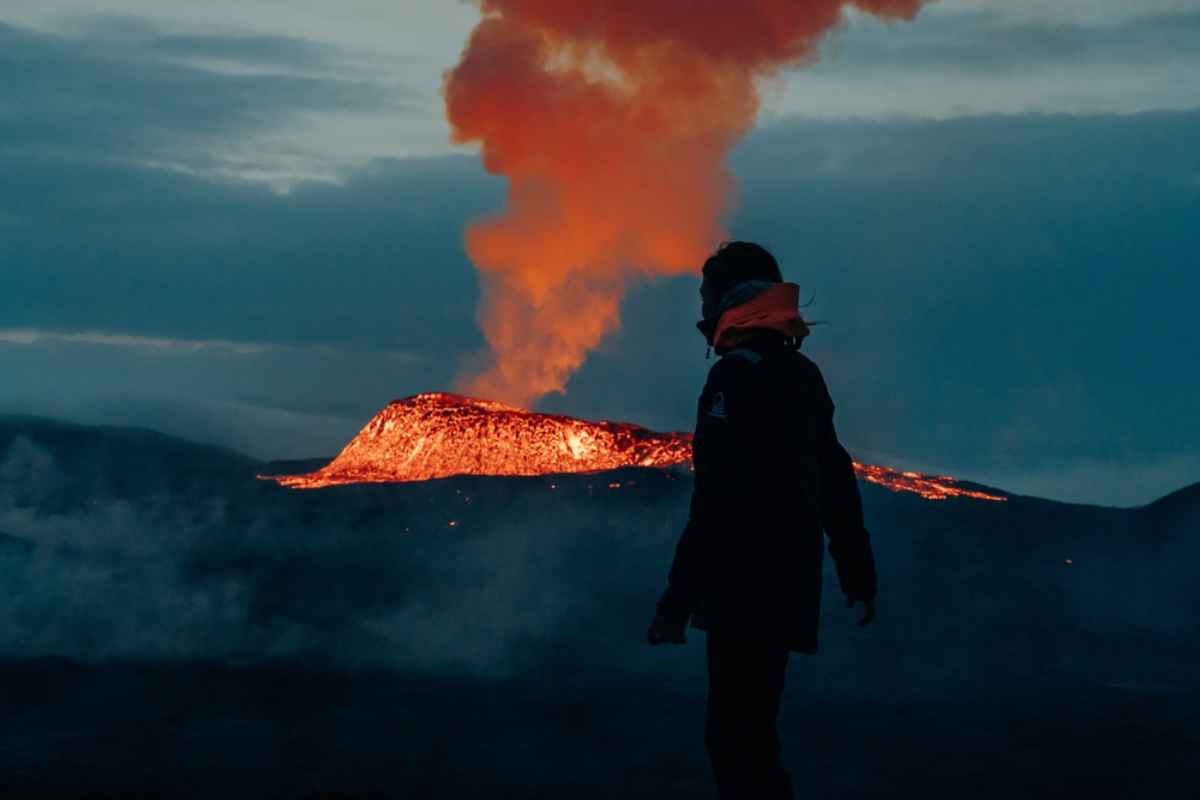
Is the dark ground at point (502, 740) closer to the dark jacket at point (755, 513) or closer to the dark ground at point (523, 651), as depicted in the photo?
the dark ground at point (523, 651)

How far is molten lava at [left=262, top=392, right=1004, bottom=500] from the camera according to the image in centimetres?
3994

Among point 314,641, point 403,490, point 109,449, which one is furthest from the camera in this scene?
point 109,449

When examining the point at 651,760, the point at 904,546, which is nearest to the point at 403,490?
the point at 904,546

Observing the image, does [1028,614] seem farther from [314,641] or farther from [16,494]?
[16,494]

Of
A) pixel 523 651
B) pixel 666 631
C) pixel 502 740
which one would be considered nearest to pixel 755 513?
pixel 666 631

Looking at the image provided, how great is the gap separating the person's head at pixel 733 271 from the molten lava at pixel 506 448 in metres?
31.1

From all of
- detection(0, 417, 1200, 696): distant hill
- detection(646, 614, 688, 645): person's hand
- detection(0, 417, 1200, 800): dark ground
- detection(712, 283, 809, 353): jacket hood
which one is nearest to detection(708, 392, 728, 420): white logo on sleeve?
detection(712, 283, 809, 353): jacket hood

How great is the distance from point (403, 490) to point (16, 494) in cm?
1374

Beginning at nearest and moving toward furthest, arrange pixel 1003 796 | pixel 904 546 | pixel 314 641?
1. pixel 1003 796
2. pixel 314 641
3. pixel 904 546

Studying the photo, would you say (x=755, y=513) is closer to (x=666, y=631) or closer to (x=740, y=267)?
(x=666, y=631)

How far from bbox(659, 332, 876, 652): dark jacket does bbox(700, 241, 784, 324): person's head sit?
1.47 feet

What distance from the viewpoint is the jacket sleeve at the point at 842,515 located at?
302 inches

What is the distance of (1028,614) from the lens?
97.7ft

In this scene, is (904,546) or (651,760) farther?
(904,546)
